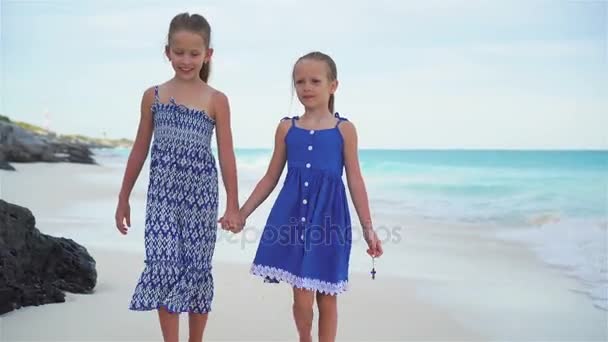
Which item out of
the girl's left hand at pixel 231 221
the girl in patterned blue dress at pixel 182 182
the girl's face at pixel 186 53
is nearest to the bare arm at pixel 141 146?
the girl in patterned blue dress at pixel 182 182

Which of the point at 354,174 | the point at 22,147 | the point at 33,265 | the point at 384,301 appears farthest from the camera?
the point at 22,147

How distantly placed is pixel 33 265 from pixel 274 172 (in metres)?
1.68

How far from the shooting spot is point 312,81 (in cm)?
312

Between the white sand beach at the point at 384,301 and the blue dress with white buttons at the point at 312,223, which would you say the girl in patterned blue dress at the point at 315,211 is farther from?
the white sand beach at the point at 384,301

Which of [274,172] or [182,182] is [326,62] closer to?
[274,172]

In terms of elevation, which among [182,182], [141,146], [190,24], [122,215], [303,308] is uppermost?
[190,24]

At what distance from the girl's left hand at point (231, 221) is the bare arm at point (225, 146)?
22 mm

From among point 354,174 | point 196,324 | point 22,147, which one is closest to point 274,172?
point 354,174

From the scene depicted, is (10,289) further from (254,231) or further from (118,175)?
(118,175)

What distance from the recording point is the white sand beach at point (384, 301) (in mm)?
3877

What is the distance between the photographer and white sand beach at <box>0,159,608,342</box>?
3.88 meters

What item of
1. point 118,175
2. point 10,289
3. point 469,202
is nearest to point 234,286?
point 10,289

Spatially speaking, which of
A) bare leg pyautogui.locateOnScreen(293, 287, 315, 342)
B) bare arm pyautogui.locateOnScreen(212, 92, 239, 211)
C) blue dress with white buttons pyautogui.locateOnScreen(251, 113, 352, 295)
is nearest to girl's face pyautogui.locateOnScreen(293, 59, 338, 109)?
blue dress with white buttons pyautogui.locateOnScreen(251, 113, 352, 295)

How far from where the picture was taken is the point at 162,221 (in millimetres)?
3133
